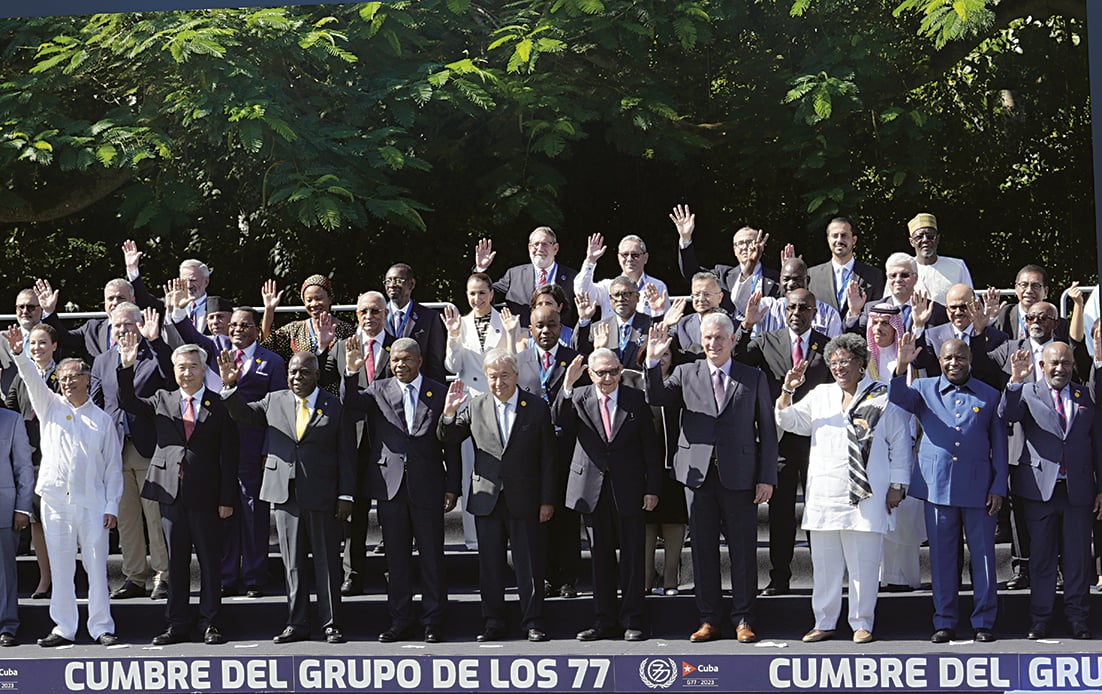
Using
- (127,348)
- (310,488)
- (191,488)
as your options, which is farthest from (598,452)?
(127,348)

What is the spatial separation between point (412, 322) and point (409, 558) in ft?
4.52

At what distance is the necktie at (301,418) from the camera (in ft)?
24.8

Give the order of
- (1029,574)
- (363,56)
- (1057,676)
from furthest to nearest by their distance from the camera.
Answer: (363,56), (1029,574), (1057,676)

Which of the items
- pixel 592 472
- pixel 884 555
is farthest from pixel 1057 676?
pixel 592 472

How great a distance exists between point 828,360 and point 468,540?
2395 millimetres

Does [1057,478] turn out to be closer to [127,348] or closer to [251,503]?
[251,503]

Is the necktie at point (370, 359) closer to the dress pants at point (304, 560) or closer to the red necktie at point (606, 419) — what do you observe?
the dress pants at point (304, 560)

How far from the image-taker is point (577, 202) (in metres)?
9.34

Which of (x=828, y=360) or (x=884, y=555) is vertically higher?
(x=828, y=360)

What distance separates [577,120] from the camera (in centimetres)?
924

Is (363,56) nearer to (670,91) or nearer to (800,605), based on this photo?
(670,91)

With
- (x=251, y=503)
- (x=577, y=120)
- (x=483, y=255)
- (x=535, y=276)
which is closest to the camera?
(x=251, y=503)

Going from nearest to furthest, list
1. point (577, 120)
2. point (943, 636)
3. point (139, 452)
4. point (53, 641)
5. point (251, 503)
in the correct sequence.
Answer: point (943, 636) < point (53, 641) < point (251, 503) < point (139, 452) < point (577, 120)

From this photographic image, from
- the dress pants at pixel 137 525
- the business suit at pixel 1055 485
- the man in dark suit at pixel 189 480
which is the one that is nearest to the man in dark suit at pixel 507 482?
the man in dark suit at pixel 189 480
